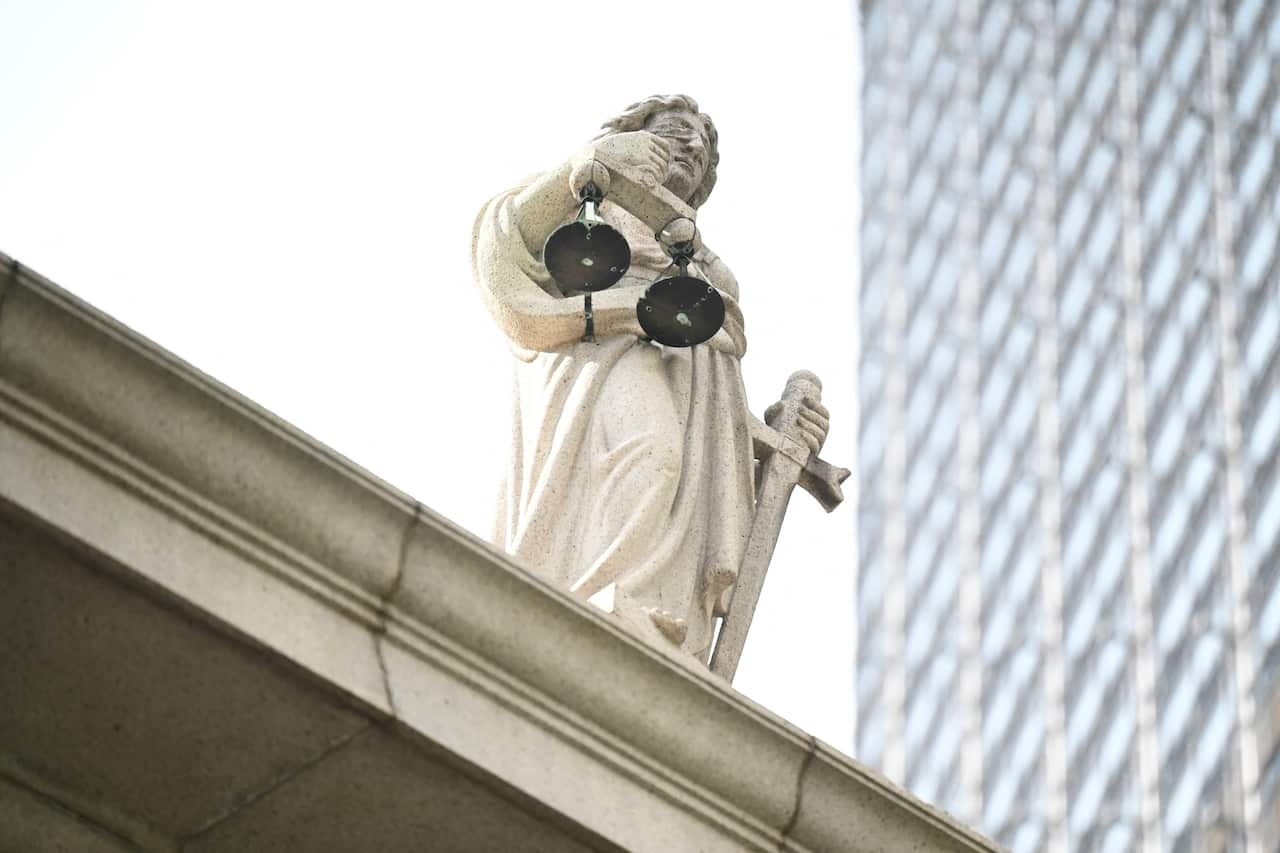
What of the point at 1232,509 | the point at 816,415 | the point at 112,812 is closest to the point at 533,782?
the point at 112,812

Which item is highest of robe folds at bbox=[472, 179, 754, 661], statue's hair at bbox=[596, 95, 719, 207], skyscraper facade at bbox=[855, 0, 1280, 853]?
skyscraper facade at bbox=[855, 0, 1280, 853]

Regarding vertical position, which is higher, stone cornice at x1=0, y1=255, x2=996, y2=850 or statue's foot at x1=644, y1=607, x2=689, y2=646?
statue's foot at x1=644, y1=607, x2=689, y2=646

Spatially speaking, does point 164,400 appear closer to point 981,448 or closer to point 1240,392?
point 1240,392

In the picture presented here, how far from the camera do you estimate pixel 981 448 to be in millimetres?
87938

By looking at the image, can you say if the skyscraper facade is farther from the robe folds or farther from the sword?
the robe folds

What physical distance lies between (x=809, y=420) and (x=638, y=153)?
1.42 metres

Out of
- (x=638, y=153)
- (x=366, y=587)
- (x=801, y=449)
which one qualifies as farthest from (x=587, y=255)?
(x=366, y=587)

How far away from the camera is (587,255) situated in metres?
12.0

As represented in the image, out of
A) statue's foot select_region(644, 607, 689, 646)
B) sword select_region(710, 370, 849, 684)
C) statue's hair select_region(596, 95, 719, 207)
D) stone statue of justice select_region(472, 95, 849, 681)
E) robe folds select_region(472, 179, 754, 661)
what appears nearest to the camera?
statue's foot select_region(644, 607, 689, 646)

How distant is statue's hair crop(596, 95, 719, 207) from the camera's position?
1368 centimetres

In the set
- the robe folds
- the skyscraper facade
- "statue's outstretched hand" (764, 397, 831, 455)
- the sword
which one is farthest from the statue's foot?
the skyscraper facade

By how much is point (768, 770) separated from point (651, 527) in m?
1.68

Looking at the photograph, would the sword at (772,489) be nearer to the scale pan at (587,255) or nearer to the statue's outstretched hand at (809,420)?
the statue's outstretched hand at (809,420)

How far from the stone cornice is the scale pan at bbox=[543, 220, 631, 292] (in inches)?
99.4
